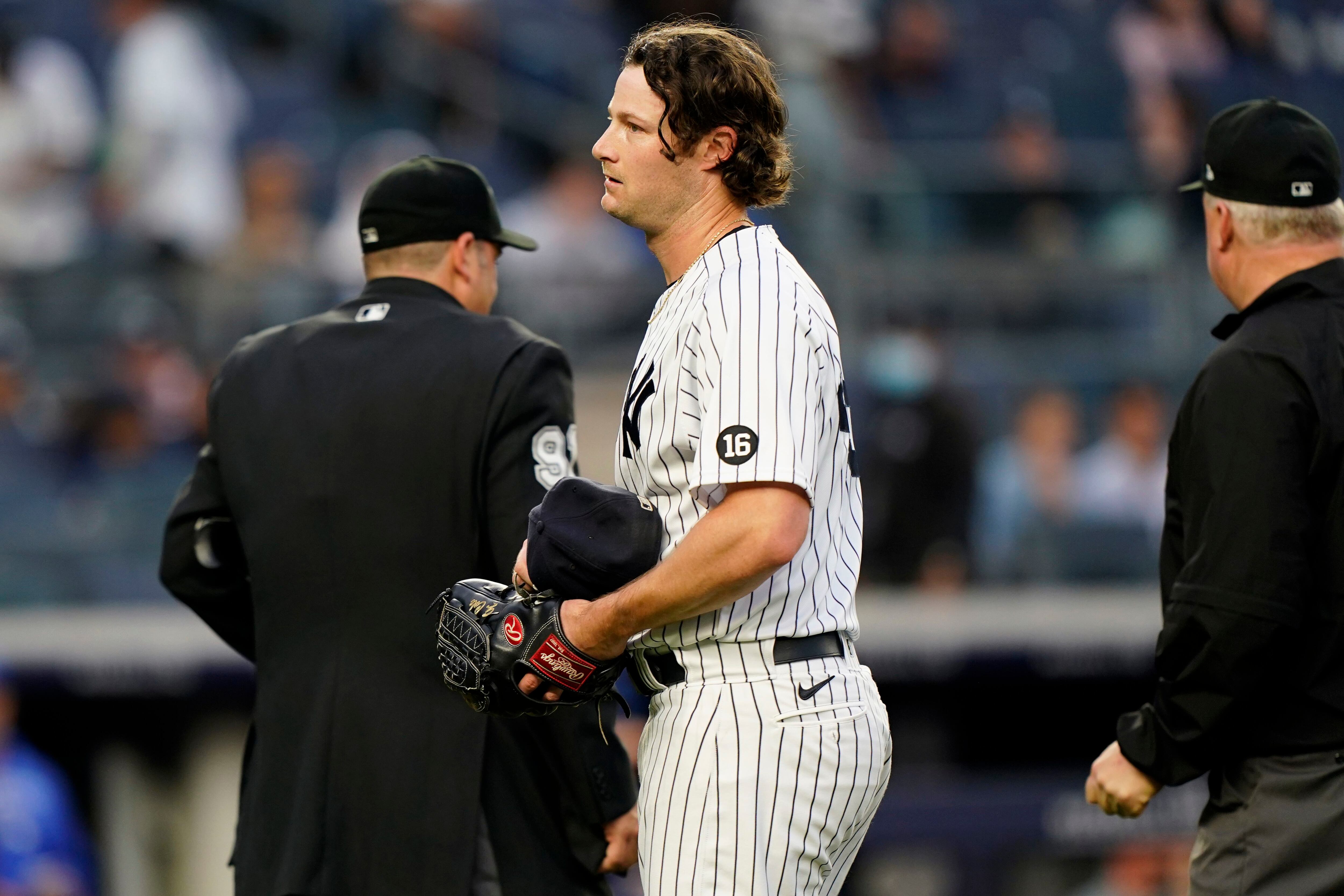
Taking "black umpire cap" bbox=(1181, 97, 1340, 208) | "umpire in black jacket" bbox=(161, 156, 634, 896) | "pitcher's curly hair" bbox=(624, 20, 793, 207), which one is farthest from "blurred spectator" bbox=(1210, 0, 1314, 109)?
"pitcher's curly hair" bbox=(624, 20, 793, 207)

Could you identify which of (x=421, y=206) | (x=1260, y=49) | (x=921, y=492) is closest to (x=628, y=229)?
(x=921, y=492)

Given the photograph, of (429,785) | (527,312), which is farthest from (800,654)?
(527,312)

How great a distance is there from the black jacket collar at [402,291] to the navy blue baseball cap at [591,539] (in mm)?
967

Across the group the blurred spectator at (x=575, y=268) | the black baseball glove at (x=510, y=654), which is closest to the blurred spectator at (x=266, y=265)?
the blurred spectator at (x=575, y=268)

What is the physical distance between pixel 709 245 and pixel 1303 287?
1.16 m

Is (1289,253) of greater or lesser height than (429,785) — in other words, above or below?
above

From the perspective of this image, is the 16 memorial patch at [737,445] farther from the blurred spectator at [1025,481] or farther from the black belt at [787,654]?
the blurred spectator at [1025,481]

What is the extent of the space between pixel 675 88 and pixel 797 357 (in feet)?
1.72

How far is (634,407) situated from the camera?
2.91 meters

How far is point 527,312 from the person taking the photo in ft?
26.4

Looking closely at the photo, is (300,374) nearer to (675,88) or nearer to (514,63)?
(675,88)

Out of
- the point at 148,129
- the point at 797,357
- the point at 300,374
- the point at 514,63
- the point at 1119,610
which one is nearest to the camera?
the point at 797,357

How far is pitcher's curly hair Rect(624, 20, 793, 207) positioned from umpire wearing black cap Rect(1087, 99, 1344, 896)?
37.3 inches

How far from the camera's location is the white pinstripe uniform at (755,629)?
269 centimetres
